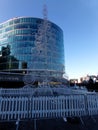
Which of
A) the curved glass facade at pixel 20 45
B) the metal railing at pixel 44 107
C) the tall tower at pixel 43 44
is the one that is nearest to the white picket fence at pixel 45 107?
the metal railing at pixel 44 107

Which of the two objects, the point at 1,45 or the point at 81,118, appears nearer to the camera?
the point at 81,118

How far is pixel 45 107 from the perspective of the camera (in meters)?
8.41

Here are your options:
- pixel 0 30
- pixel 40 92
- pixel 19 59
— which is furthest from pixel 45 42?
pixel 0 30

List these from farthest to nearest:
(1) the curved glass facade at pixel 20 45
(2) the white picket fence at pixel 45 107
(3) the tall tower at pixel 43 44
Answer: (1) the curved glass facade at pixel 20 45
(3) the tall tower at pixel 43 44
(2) the white picket fence at pixel 45 107

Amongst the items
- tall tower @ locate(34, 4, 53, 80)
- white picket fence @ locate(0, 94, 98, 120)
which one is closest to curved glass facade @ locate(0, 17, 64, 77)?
tall tower @ locate(34, 4, 53, 80)

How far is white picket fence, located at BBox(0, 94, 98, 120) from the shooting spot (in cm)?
805

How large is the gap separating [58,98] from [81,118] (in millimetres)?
1709

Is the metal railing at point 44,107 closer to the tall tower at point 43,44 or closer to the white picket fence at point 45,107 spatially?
the white picket fence at point 45,107

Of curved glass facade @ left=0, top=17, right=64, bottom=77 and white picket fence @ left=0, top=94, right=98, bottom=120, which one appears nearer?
white picket fence @ left=0, top=94, right=98, bottom=120

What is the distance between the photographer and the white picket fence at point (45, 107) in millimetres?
8047

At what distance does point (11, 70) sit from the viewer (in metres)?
52.2

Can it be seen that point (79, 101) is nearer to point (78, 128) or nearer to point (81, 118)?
point (81, 118)

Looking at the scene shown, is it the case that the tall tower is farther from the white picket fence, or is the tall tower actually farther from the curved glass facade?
the curved glass facade

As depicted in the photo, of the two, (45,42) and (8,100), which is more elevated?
(45,42)
